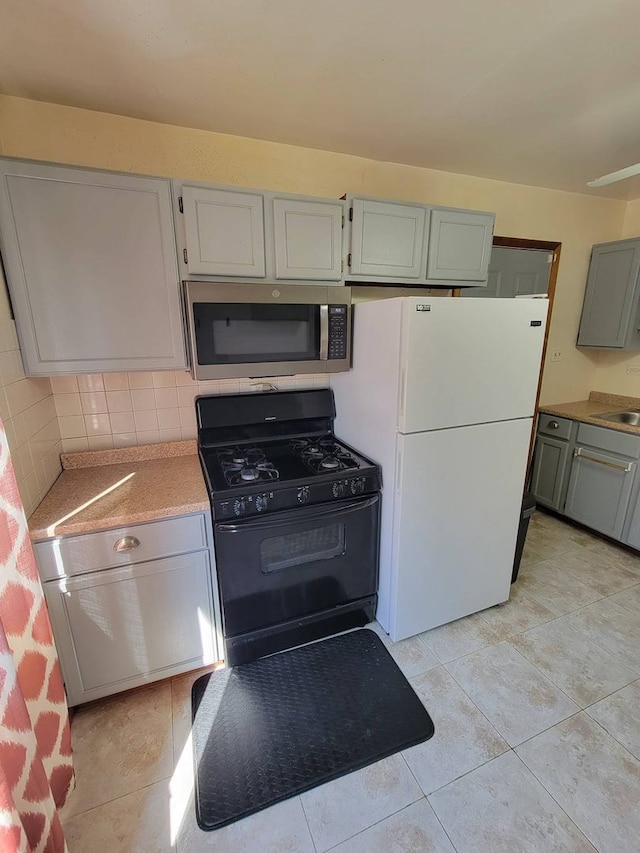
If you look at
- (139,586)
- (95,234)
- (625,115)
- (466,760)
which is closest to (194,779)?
(139,586)

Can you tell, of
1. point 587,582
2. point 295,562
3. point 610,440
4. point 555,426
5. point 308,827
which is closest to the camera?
point 308,827

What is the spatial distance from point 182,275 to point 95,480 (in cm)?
101

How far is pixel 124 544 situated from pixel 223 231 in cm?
133

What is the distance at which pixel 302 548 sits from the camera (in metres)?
1.76

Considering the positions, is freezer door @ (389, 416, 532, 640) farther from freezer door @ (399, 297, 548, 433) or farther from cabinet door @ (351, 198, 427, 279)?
cabinet door @ (351, 198, 427, 279)

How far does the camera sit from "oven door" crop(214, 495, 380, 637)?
5.31ft

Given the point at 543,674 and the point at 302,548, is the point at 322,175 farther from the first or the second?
the point at 543,674

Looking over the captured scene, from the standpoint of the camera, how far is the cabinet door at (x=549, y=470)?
299 centimetres

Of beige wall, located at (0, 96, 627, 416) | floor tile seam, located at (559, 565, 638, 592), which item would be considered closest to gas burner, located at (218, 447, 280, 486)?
beige wall, located at (0, 96, 627, 416)

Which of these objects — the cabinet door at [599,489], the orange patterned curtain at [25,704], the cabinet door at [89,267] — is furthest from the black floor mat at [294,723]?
the cabinet door at [599,489]

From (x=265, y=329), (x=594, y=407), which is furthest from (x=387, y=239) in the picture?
(x=594, y=407)

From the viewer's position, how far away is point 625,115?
175cm

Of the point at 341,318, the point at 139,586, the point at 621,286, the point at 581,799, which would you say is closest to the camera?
the point at 581,799

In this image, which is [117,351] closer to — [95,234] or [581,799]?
[95,234]
